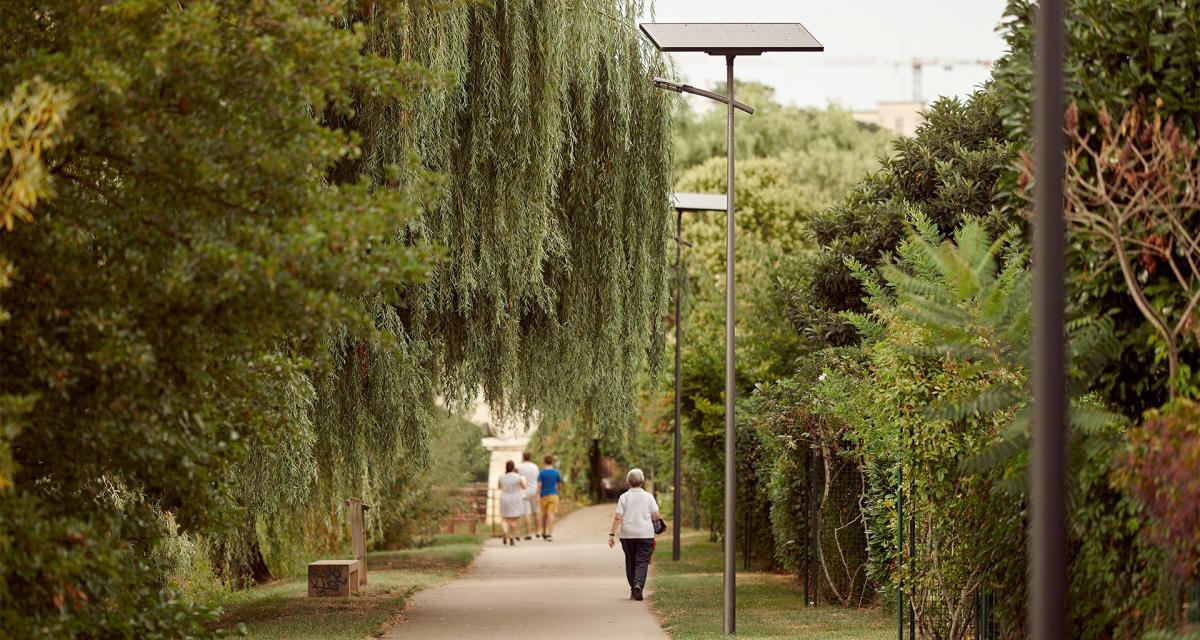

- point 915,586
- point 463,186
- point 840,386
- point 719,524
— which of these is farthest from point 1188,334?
point 719,524

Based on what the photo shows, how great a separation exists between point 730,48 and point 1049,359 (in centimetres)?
1067

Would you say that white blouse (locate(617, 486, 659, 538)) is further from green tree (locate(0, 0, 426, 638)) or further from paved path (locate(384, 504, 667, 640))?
green tree (locate(0, 0, 426, 638))

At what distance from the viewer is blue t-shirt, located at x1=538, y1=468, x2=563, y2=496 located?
3522cm

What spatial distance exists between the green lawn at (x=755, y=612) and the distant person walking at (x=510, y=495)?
292 inches

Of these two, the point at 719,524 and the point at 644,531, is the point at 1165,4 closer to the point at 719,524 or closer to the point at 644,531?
the point at 644,531

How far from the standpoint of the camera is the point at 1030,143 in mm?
8852

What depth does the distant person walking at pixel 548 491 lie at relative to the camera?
35.2 metres

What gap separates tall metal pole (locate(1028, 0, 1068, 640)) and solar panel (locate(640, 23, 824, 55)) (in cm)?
971

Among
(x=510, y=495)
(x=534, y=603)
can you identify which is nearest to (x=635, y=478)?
(x=534, y=603)

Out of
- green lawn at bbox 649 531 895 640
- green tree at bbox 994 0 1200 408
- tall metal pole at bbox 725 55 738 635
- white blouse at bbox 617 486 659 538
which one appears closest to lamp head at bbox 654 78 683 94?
tall metal pole at bbox 725 55 738 635

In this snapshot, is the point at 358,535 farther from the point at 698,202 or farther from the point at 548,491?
the point at 548,491

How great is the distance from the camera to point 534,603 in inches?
790

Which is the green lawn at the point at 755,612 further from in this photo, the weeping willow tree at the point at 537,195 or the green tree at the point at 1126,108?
the green tree at the point at 1126,108

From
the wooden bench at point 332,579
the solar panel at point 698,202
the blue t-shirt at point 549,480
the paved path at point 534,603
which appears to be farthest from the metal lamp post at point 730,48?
the blue t-shirt at point 549,480
